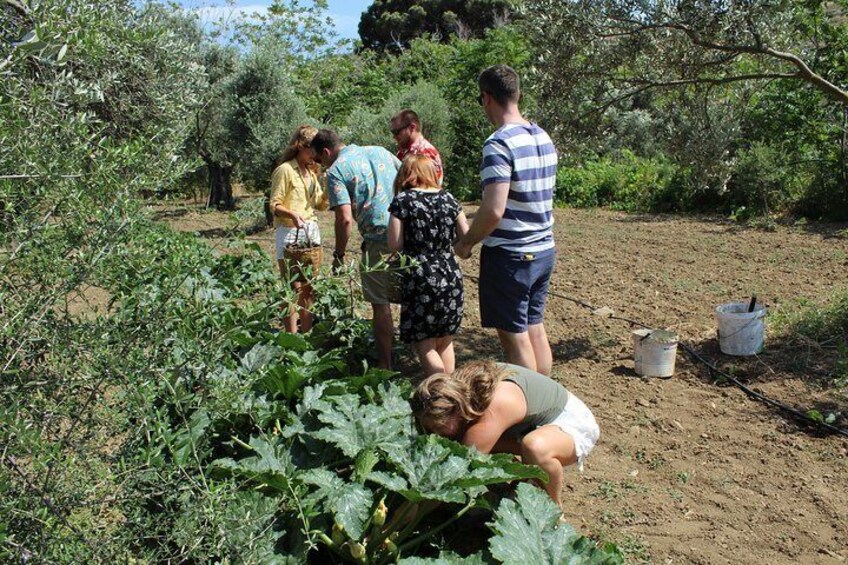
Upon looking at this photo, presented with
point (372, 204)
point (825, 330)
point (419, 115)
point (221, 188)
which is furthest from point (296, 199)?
point (221, 188)

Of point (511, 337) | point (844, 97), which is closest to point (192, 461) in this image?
point (511, 337)

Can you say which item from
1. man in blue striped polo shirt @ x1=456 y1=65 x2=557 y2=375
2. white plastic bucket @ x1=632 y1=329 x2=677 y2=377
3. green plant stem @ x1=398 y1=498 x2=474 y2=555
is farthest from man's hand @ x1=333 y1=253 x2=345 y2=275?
white plastic bucket @ x1=632 y1=329 x2=677 y2=377

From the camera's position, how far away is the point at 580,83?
18.7ft

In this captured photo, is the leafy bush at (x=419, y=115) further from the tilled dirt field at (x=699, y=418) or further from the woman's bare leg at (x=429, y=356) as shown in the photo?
the woman's bare leg at (x=429, y=356)

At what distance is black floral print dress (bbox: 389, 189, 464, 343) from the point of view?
4.23 metres

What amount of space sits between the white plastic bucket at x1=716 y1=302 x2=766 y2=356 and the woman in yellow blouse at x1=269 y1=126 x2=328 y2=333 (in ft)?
9.60

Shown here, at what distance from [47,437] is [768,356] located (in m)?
4.88

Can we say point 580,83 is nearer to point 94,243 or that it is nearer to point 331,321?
point 331,321

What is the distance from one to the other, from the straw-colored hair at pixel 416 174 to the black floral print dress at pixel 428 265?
0.05 m

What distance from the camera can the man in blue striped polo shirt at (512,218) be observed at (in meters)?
3.98

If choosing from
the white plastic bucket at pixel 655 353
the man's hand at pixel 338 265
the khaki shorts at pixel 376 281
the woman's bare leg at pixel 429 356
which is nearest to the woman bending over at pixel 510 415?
the man's hand at pixel 338 265

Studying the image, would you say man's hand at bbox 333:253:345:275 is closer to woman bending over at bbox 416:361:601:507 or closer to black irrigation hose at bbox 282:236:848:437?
woman bending over at bbox 416:361:601:507

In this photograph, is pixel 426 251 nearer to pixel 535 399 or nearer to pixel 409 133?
pixel 409 133

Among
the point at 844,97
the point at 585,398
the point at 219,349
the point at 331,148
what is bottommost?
the point at 585,398
